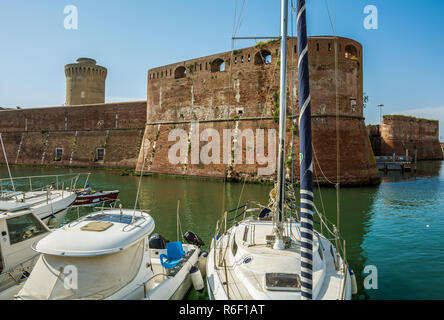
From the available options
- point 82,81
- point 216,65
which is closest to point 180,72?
point 216,65

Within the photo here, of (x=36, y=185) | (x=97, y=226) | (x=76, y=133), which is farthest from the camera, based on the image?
(x=76, y=133)

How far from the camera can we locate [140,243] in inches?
197

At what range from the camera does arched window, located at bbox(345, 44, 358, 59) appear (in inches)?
847

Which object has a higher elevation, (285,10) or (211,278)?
(285,10)

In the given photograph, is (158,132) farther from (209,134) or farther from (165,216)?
(165,216)

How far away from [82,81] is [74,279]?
51.4 m

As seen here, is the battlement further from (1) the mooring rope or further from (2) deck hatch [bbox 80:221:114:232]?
(1) the mooring rope

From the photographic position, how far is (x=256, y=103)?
22.8 m

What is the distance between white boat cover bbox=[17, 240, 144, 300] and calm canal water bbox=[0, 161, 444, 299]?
231 cm
